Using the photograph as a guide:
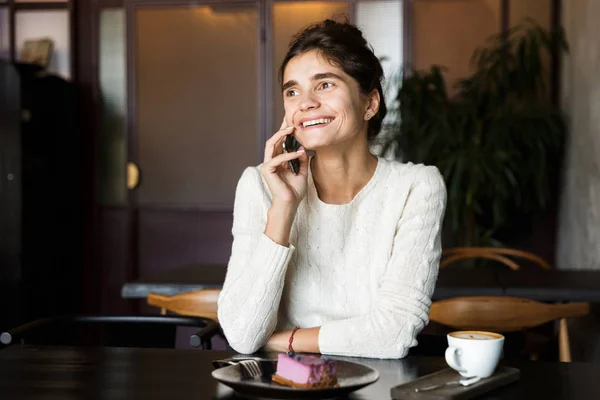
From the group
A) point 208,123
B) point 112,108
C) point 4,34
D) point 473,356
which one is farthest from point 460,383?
point 4,34

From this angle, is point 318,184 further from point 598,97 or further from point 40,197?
point 40,197

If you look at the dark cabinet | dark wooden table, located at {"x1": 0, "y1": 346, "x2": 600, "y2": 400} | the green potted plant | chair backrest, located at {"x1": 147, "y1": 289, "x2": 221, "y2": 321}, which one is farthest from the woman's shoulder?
the dark cabinet

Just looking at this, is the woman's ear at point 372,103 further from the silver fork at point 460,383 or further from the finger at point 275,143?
the silver fork at point 460,383

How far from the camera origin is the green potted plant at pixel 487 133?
3.81 metres

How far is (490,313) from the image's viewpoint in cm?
212

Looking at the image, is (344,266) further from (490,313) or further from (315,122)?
(490,313)

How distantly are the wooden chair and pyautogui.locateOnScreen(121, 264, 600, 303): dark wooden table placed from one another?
1.51 feet

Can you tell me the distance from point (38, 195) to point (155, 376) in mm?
3355

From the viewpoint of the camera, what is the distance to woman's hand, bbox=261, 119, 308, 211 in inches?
67.2

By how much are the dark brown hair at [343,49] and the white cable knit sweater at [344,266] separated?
0.22 metres

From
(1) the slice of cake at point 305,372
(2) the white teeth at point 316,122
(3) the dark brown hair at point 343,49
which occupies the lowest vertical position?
(1) the slice of cake at point 305,372

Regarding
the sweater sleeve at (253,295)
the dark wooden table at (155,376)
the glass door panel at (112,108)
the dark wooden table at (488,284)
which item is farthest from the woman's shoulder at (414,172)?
the glass door panel at (112,108)

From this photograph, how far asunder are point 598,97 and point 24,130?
113 inches

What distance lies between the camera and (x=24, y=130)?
4219 mm
